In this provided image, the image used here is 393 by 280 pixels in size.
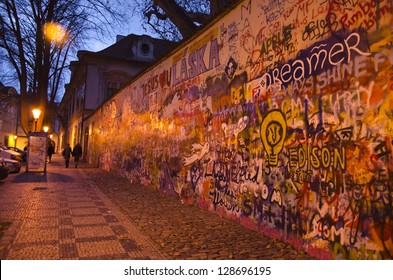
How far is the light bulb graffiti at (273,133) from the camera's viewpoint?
4.86 metres

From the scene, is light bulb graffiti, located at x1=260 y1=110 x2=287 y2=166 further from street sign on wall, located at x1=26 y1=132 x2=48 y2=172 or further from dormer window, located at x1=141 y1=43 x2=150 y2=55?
dormer window, located at x1=141 y1=43 x2=150 y2=55

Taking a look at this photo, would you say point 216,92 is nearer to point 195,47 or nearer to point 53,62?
point 195,47

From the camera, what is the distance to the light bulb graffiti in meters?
4.86

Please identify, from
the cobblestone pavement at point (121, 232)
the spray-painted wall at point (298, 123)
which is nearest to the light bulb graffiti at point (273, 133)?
the spray-painted wall at point (298, 123)

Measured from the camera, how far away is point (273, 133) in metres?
5.06

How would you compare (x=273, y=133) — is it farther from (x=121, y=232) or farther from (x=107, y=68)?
(x=107, y=68)

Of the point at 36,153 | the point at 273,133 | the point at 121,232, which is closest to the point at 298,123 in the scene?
the point at 273,133

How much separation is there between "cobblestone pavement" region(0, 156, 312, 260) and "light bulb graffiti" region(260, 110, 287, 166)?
1.31m

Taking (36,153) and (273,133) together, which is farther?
(36,153)

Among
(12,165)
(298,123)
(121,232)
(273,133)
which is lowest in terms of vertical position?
(121,232)

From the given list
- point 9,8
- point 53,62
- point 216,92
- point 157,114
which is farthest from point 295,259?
point 53,62

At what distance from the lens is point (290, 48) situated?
485 cm

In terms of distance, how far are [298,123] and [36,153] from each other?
14.3 meters
